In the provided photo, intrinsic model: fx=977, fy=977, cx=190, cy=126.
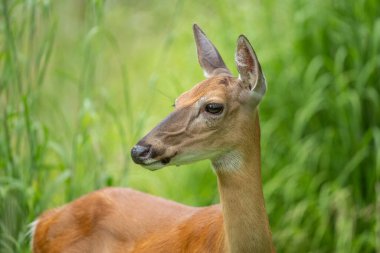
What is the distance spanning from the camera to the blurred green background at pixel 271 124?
5805 mm

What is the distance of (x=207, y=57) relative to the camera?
4855 millimetres

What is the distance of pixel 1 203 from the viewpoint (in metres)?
5.76

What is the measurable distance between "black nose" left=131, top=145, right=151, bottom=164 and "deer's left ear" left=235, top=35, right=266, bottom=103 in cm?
61

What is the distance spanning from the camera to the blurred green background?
5.80 m

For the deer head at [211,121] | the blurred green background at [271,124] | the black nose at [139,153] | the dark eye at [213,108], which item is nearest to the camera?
the black nose at [139,153]

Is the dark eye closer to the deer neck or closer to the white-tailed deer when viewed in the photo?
the white-tailed deer

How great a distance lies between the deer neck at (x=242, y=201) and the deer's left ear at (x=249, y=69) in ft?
0.75

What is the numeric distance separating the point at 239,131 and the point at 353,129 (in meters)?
2.68

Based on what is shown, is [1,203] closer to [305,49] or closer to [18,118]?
[18,118]

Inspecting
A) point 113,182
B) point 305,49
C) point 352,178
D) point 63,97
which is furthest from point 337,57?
point 63,97

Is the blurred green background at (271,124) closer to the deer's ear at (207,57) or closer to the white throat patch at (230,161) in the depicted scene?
the deer's ear at (207,57)

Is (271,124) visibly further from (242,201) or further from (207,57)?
(242,201)

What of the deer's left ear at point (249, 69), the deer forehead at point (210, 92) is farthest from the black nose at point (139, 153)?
the deer's left ear at point (249, 69)

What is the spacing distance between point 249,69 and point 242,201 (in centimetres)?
61
